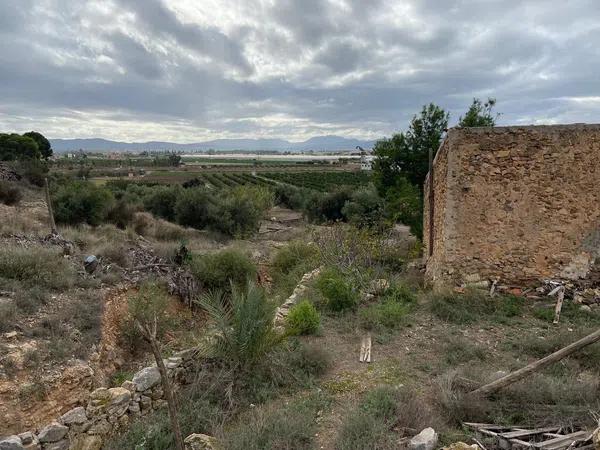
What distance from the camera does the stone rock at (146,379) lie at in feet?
16.4

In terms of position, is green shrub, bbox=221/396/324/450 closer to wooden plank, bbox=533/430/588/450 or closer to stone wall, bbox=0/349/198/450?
stone wall, bbox=0/349/198/450

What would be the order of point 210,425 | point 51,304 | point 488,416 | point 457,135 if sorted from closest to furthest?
point 488,416 → point 210,425 → point 51,304 → point 457,135

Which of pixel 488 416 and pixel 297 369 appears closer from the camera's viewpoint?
pixel 488 416

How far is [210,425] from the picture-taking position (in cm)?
431

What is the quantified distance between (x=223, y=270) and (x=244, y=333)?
A: 18.8ft

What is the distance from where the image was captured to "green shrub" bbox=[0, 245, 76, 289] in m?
7.75

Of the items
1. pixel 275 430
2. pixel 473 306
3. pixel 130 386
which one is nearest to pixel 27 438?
pixel 130 386

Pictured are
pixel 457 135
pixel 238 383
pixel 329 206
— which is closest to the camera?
pixel 238 383

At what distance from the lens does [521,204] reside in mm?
7785

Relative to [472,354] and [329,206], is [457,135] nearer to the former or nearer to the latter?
[472,354]

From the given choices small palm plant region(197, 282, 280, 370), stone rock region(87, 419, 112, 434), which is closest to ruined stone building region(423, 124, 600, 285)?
small palm plant region(197, 282, 280, 370)

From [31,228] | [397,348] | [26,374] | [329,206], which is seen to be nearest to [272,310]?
[397,348]

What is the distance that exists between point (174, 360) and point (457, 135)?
6529 millimetres

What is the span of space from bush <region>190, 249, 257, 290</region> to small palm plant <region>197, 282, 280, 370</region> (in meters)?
5.12
